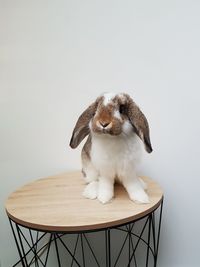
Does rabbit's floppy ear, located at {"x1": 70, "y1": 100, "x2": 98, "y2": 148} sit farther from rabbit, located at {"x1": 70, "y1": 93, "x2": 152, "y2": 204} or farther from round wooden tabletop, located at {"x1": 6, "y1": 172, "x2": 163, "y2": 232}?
round wooden tabletop, located at {"x1": 6, "y1": 172, "x2": 163, "y2": 232}

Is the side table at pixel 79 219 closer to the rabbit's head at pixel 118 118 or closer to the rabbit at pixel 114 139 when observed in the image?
the rabbit at pixel 114 139

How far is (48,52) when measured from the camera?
1.09 m

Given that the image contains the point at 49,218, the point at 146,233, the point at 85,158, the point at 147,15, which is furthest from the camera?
the point at 146,233

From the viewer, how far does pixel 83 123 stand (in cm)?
78

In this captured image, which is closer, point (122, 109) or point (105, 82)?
point (122, 109)

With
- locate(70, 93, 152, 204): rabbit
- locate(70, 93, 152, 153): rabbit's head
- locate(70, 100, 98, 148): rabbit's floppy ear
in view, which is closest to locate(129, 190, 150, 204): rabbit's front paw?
locate(70, 93, 152, 204): rabbit

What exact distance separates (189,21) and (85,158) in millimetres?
670

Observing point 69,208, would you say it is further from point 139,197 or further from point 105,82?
point 105,82

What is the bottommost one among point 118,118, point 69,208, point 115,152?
point 69,208

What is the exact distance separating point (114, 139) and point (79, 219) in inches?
9.6

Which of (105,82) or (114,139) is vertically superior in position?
(105,82)

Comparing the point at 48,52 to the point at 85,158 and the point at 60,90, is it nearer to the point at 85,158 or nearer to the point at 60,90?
the point at 60,90

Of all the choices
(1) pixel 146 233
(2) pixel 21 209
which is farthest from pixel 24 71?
(1) pixel 146 233

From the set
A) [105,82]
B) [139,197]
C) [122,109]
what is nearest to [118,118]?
[122,109]
